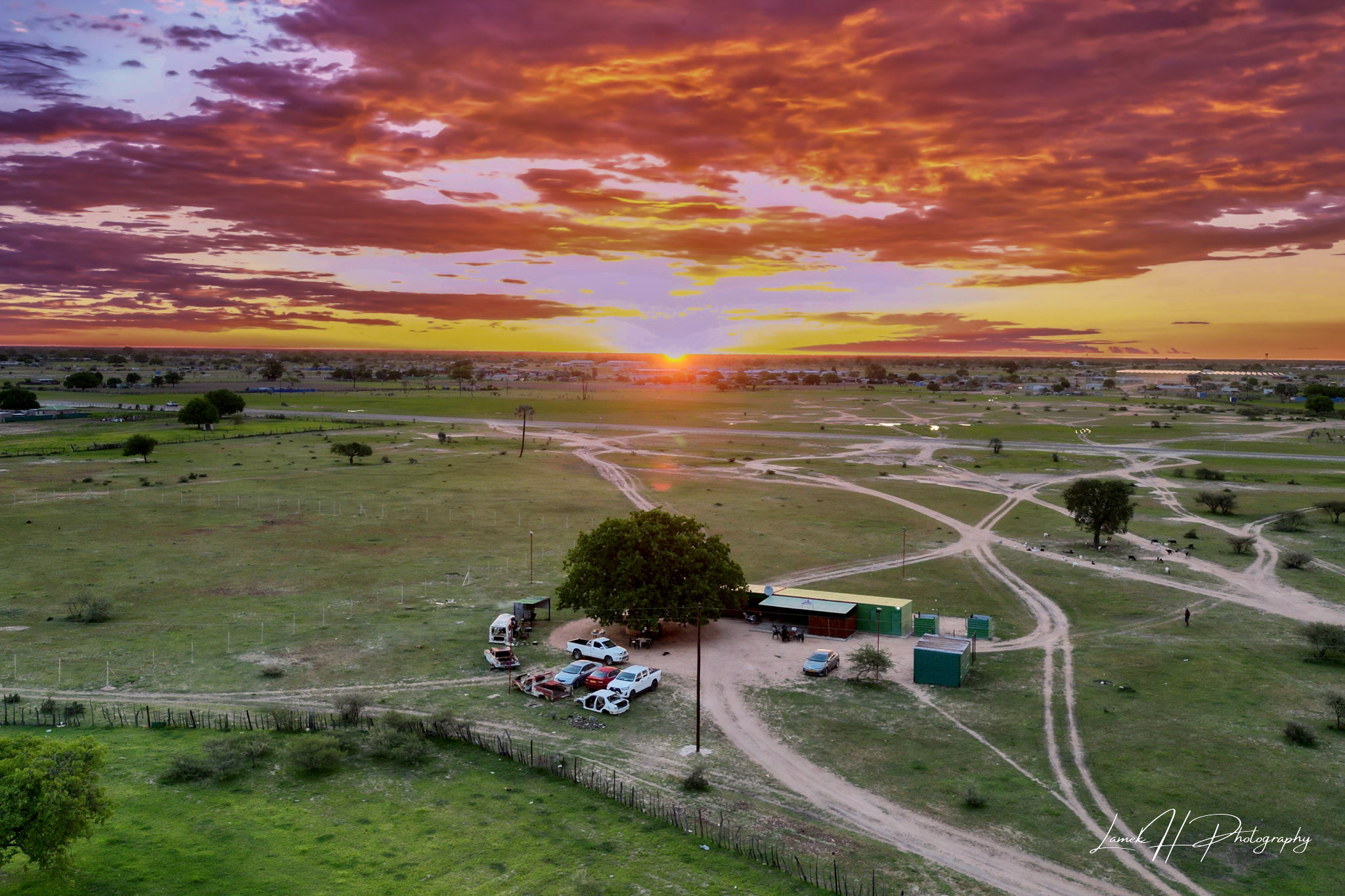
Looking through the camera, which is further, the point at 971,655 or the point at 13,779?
the point at 971,655

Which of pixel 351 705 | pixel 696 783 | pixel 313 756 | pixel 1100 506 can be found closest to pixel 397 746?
pixel 313 756

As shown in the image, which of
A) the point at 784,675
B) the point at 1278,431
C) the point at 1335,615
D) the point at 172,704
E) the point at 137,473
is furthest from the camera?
the point at 1278,431

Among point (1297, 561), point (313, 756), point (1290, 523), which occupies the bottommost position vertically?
point (313, 756)

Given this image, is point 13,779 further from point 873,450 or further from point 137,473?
point 873,450

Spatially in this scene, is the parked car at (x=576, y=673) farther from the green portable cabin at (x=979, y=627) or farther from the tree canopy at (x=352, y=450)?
the tree canopy at (x=352, y=450)

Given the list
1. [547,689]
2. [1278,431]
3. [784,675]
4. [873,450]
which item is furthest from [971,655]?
[1278,431]

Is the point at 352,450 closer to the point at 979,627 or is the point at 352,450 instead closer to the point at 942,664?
the point at 979,627
